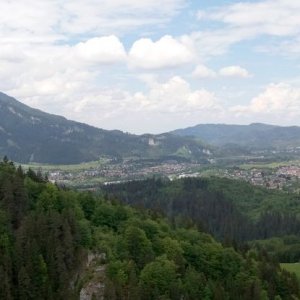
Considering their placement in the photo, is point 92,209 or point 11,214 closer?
point 11,214

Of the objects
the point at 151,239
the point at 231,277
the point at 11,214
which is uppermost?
the point at 11,214

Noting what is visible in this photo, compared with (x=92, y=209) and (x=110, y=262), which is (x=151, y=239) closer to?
(x=92, y=209)

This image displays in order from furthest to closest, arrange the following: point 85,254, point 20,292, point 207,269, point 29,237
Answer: point 207,269
point 85,254
point 29,237
point 20,292

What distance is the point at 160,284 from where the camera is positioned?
7950 cm

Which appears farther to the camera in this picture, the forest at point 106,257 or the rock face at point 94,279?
the rock face at point 94,279

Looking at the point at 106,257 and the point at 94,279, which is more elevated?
the point at 106,257

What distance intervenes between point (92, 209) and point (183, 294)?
100 ft

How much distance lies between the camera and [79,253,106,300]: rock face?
245ft

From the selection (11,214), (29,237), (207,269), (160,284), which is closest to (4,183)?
(11,214)

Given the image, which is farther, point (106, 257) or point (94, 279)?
point (106, 257)

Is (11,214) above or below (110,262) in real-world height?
above

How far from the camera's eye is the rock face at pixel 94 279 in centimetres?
7462

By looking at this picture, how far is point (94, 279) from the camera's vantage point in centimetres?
7744

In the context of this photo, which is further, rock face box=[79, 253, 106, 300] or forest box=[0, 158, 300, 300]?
rock face box=[79, 253, 106, 300]
